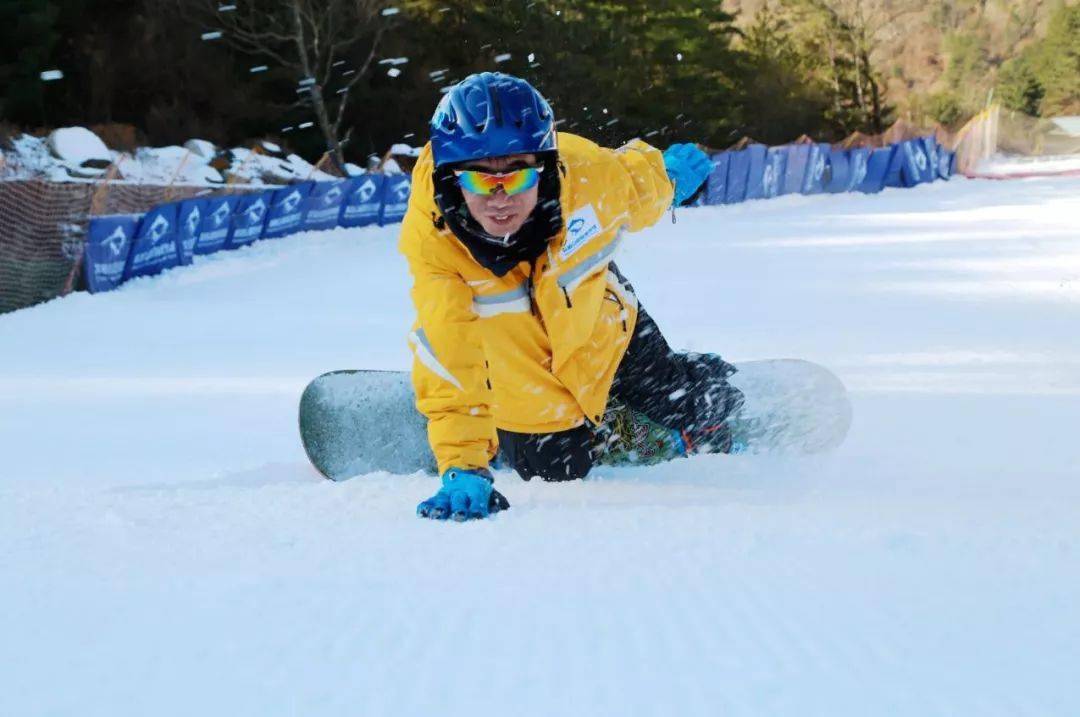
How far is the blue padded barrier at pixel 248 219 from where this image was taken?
1858cm

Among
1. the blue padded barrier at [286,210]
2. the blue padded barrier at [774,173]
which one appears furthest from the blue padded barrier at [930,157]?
the blue padded barrier at [286,210]

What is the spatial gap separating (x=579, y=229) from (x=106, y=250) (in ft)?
41.5

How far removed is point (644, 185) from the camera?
152 inches

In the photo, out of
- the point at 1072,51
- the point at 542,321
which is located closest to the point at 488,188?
the point at 542,321

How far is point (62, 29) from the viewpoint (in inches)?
1087

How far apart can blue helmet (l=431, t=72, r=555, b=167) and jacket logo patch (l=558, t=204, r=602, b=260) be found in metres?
0.36

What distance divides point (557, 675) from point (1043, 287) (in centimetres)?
970

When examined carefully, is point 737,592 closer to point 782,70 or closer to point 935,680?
point 935,680

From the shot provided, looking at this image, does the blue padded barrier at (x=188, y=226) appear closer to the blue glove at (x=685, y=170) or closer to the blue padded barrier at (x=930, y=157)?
the blue glove at (x=685, y=170)

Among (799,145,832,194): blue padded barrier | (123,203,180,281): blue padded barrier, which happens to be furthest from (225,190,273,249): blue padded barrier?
(799,145,832,194): blue padded barrier

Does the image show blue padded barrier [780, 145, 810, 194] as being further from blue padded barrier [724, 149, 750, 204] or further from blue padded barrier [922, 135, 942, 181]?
blue padded barrier [922, 135, 942, 181]

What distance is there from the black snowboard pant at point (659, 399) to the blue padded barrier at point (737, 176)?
24975 mm

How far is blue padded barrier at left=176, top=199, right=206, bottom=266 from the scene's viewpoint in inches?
661

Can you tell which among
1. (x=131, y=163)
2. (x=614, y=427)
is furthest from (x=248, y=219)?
(x=614, y=427)
